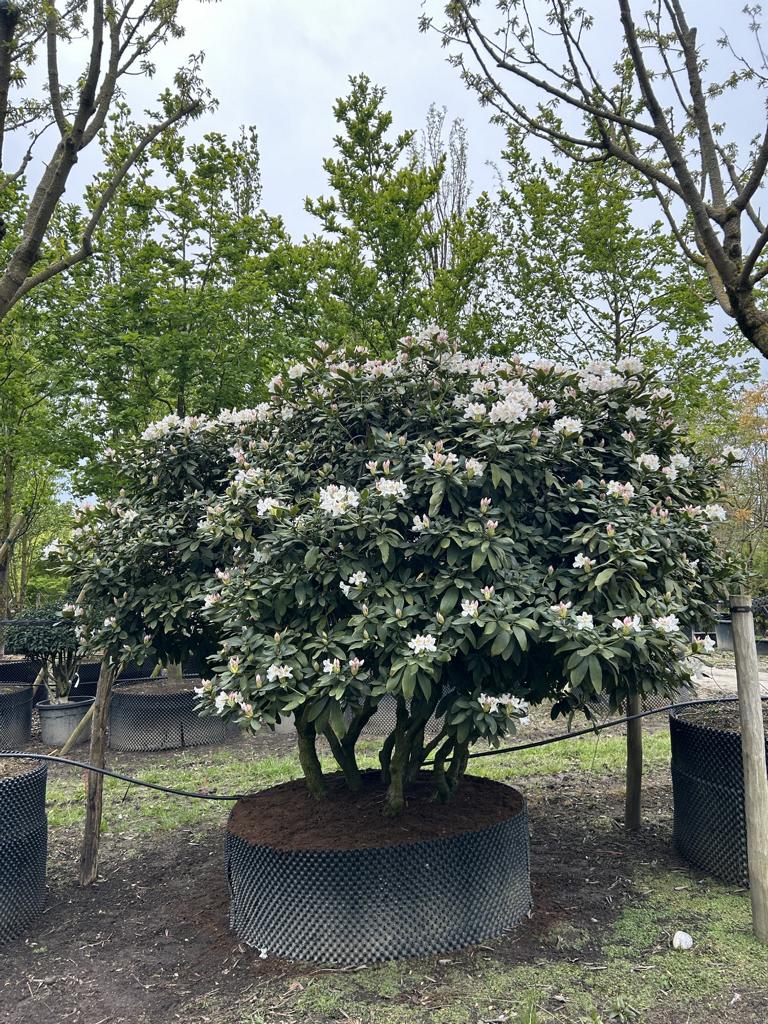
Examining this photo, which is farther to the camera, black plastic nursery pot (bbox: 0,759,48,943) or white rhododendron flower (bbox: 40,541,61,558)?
white rhododendron flower (bbox: 40,541,61,558)

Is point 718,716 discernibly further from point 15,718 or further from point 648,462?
point 15,718

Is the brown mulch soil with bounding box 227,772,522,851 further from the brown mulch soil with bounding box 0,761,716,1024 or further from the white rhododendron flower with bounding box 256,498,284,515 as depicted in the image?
the white rhododendron flower with bounding box 256,498,284,515

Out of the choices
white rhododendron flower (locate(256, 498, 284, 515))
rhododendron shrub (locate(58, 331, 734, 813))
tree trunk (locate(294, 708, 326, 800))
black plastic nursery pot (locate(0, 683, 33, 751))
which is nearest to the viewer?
rhododendron shrub (locate(58, 331, 734, 813))

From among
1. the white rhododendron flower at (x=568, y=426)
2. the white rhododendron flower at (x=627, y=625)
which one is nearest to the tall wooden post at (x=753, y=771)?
the white rhododendron flower at (x=627, y=625)

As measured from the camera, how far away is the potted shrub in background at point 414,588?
2.65m

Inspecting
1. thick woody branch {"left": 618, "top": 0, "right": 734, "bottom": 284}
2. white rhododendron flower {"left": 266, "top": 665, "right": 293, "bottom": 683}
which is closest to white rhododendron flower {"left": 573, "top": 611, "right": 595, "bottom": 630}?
white rhododendron flower {"left": 266, "top": 665, "right": 293, "bottom": 683}

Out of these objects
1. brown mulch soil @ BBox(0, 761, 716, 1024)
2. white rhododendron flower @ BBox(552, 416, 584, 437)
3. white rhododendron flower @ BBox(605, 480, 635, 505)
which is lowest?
brown mulch soil @ BBox(0, 761, 716, 1024)

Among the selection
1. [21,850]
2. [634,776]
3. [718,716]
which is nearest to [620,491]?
[718,716]

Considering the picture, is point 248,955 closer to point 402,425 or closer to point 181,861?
point 181,861

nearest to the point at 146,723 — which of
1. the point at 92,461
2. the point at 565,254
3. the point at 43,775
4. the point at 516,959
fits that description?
the point at 92,461

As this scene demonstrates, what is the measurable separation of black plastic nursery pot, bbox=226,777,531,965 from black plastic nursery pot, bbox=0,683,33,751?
5.34 meters

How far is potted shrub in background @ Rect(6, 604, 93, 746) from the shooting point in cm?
760

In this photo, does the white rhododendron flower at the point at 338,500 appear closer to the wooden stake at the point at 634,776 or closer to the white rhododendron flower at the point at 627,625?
the white rhododendron flower at the point at 627,625

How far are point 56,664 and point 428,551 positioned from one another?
264 inches
